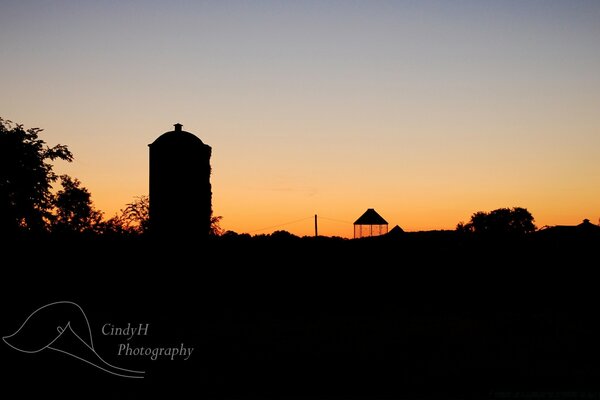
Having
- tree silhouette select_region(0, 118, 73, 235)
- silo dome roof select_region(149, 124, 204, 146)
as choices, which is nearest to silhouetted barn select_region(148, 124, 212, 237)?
silo dome roof select_region(149, 124, 204, 146)

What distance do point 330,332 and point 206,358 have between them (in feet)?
13.5

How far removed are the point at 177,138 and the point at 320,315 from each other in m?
9.34

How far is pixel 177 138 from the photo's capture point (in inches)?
980

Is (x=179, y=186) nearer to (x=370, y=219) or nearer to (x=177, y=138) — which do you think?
(x=177, y=138)

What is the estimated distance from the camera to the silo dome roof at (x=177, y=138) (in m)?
24.8

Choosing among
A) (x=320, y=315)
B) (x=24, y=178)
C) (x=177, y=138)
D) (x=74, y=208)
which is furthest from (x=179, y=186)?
(x=74, y=208)

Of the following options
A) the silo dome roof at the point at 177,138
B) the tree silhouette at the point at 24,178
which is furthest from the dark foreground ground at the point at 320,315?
the tree silhouette at the point at 24,178

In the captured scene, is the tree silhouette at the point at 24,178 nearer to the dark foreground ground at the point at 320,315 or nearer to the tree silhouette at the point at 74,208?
the tree silhouette at the point at 74,208

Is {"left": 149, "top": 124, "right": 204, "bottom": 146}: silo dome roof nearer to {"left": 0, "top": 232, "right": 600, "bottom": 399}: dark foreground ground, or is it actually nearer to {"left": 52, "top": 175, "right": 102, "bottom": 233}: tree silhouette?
{"left": 0, "top": 232, "right": 600, "bottom": 399}: dark foreground ground

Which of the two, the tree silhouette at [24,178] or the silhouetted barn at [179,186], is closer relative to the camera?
the silhouetted barn at [179,186]

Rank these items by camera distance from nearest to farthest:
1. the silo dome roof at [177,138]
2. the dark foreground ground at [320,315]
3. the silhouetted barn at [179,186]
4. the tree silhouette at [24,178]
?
the dark foreground ground at [320,315] → the silhouetted barn at [179,186] → the silo dome roof at [177,138] → the tree silhouette at [24,178]

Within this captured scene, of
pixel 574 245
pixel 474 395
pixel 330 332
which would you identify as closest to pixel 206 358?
pixel 330 332

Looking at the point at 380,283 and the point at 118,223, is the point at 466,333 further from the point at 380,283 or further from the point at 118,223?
the point at 118,223

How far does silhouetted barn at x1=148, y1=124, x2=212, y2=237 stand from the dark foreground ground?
1695 millimetres
